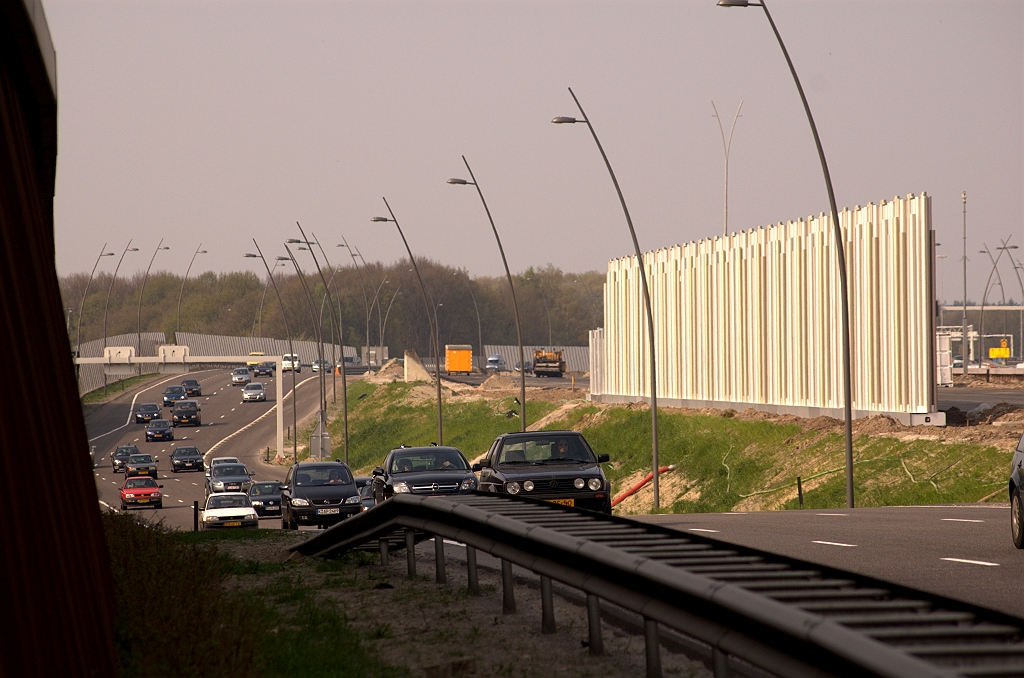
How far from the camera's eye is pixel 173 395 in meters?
115

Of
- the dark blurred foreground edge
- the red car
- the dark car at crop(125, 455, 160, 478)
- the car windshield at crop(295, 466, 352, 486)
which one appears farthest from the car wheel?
the dark car at crop(125, 455, 160, 478)

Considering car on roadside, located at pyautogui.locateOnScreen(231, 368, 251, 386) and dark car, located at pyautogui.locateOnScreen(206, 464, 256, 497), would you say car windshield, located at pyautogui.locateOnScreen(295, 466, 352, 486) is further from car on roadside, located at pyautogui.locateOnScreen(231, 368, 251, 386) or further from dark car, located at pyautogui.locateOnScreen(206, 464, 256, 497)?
car on roadside, located at pyautogui.locateOnScreen(231, 368, 251, 386)

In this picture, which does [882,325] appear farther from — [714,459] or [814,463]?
[714,459]

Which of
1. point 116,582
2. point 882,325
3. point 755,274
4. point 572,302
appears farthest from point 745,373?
point 572,302

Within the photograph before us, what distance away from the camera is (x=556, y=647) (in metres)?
8.88

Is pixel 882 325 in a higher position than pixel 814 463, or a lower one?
higher

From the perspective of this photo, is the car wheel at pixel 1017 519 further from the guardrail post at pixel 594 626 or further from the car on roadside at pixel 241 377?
the car on roadside at pixel 241 377

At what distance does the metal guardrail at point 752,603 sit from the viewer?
477cm

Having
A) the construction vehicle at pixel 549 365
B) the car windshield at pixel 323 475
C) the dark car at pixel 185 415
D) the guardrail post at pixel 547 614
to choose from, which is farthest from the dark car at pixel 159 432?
the guardrail post at pixel 547 614

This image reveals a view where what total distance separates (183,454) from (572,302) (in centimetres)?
12712

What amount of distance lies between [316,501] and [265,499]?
15048 millimetres

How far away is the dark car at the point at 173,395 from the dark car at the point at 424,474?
304ft

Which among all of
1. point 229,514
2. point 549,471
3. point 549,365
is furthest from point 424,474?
point 549,365

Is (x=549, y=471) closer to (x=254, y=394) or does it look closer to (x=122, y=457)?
(x=122, y=457)
